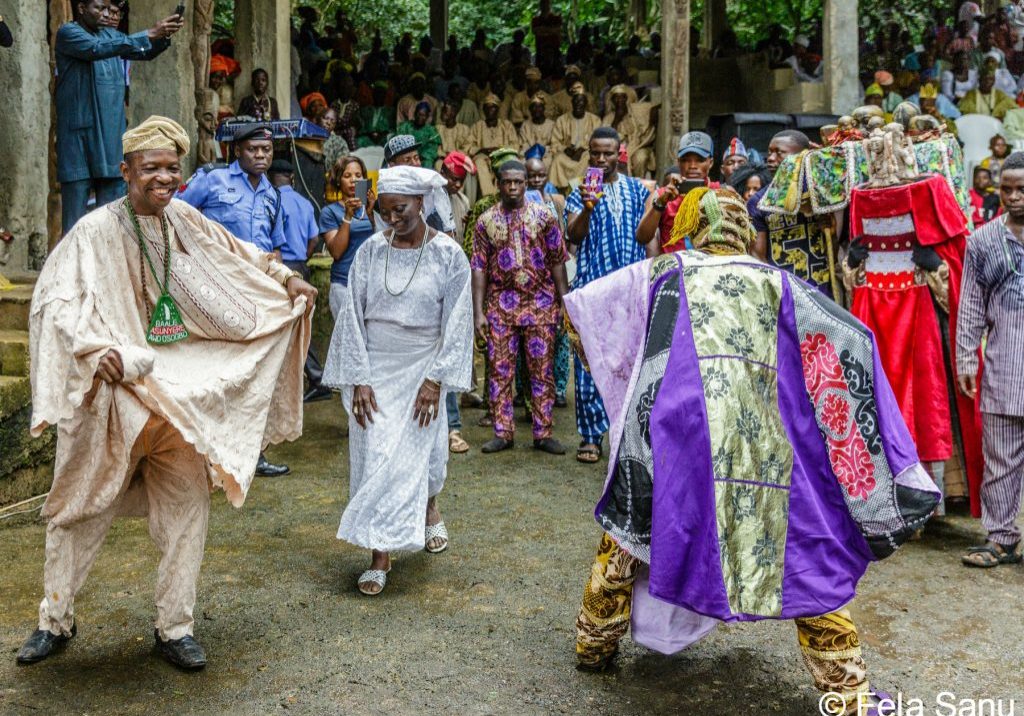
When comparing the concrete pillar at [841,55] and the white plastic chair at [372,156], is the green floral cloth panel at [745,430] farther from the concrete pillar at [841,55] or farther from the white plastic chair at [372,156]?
the white plastic chair at [372,156]

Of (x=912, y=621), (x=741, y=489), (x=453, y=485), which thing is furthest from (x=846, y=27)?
(x=741, y=489)

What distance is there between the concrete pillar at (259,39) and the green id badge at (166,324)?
30.1 feet

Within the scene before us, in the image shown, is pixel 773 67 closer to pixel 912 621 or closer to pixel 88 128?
pixel 88 128

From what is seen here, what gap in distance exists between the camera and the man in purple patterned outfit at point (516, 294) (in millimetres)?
7500

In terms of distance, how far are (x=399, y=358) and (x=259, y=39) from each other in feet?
29.7

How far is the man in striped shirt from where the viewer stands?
523 cm

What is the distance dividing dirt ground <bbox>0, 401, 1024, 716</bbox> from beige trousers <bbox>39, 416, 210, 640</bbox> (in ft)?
0.68

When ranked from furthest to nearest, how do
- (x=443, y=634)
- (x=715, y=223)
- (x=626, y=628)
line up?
(x=443, y=634) → (x=626, y=628) → (x=715, y=223)

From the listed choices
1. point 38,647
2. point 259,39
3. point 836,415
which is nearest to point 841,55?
point 259,39

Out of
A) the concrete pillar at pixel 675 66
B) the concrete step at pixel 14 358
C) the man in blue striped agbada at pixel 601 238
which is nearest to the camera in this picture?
the concrete step at pixel 14 358

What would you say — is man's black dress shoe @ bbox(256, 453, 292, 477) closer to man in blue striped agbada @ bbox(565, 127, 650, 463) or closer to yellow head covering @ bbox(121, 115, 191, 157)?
man in blue striped agbada @ bbox(565, 127, 650, 463)

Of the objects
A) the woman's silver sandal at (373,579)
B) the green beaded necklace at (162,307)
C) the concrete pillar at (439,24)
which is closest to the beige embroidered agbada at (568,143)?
the concrete pillar at (439,24)

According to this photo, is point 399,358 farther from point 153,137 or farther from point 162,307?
point 153,137

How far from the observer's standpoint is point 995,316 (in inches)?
210
